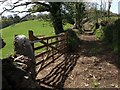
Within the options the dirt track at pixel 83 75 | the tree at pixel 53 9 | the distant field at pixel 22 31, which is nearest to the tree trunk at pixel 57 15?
the tree at pixel 53 9

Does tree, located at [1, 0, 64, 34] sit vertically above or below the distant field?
above

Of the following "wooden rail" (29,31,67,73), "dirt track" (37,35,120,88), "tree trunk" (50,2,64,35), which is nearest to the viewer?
"wooden rail" (29,31,67,73)

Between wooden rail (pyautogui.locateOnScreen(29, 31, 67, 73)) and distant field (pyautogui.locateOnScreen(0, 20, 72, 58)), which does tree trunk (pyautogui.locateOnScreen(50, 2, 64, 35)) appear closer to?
distant field (pyautogui.locateOnScreen(0, 20, 72, 58))

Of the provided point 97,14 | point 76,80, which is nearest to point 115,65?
point 76,80

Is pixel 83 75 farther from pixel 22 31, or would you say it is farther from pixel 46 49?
pixel 22 31

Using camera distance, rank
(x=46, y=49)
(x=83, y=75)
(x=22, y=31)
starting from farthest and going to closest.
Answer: (x=22, y=31), (x=46, y=49), (x=83, y=75)

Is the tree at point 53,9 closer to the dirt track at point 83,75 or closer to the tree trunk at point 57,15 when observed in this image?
the tree trunk at point 57,15

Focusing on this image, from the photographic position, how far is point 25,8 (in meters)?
27.0

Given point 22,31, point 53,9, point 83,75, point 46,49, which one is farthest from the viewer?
point 22,31

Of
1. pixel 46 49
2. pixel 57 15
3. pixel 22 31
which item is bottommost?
pixel 22 31

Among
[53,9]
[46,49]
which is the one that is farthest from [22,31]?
[46,49]

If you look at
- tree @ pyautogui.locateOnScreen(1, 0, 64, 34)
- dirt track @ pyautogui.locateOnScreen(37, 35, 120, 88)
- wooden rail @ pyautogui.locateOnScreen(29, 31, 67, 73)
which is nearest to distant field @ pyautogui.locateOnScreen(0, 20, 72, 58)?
tree @ pyautogui.locateOnScreen(1, 0, 64, 34)

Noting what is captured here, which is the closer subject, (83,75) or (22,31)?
(83,75)

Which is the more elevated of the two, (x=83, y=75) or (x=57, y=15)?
(x=83, y=75)
